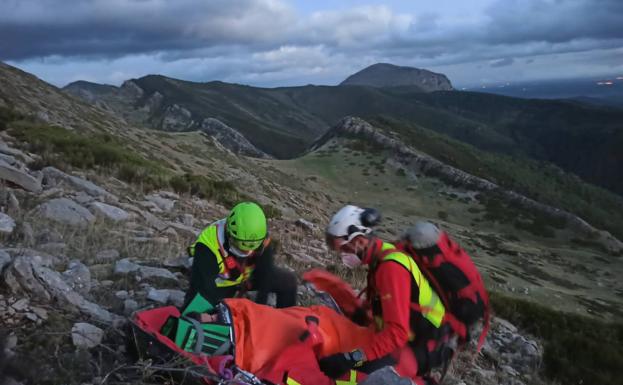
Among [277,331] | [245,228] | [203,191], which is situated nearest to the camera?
[277,331]

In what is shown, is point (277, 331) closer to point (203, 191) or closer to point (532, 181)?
point (203, 191)

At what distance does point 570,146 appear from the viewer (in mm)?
186875

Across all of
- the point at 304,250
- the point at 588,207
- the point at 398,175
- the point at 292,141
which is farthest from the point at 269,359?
the point at 292,141

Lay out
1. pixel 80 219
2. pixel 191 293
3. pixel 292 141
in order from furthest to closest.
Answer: pixel 292 141, pixel 80 219, pixel 191 293

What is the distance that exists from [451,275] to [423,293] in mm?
294

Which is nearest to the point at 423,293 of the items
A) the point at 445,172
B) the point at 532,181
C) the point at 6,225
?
the point at 6,225

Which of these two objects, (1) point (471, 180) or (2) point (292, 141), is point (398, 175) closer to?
(1) point (471, 180)

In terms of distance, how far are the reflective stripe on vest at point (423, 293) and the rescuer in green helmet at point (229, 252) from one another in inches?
59.8

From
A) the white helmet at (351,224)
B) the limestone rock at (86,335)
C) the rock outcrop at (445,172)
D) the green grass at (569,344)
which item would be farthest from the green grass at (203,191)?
the rock outcrop at (445,172)

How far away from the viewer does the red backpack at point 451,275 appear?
15.0ft

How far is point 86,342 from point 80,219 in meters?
4.54

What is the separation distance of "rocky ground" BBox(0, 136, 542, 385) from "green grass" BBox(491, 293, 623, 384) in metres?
0.45

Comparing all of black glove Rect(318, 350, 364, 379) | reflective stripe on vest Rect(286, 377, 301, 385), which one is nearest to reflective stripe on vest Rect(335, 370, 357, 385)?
black glove Rect(318, 350, 364, 379)

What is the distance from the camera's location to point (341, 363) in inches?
185
